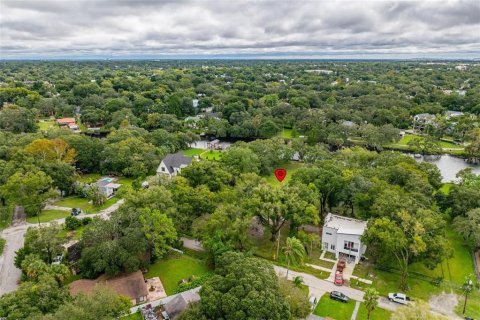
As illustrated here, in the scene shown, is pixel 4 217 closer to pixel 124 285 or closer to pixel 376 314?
pixel 124 285

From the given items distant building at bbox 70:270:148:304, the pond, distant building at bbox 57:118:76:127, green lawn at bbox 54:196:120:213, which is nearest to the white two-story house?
distant building at bbox 70:270:148:304

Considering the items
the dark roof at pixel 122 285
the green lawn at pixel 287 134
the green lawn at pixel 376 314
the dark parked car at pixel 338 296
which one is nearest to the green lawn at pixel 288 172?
the green lawn at pixel 287 134

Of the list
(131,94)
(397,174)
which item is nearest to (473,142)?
(397,174)

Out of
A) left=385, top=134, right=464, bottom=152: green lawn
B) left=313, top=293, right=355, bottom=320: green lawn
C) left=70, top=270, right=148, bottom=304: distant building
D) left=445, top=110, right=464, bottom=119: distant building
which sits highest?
left=445, top=110, right=464, bottom=119: distant building

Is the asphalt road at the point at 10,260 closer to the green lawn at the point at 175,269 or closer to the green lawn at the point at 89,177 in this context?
the green lawn at the point at 175,269

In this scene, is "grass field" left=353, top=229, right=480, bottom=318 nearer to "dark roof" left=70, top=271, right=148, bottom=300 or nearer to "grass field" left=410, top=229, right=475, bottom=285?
"grass field" left=410, top=229, right=475, bottom=285

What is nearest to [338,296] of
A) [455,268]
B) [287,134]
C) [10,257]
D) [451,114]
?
[455,268]

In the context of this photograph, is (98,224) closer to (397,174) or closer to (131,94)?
(397,174)
